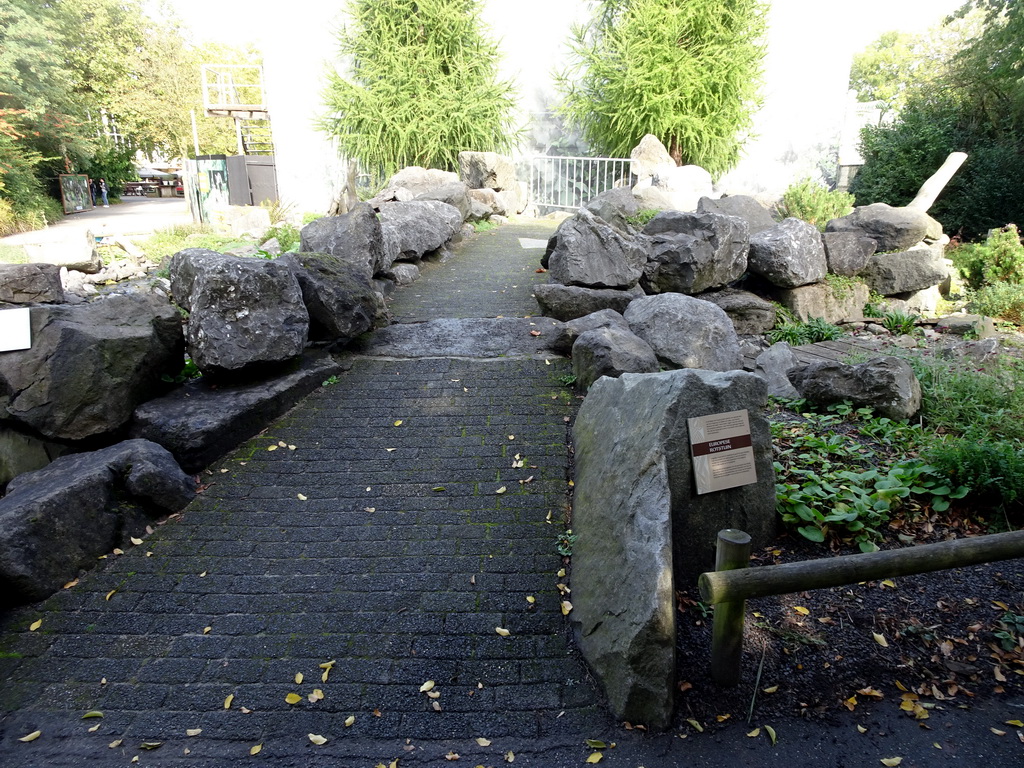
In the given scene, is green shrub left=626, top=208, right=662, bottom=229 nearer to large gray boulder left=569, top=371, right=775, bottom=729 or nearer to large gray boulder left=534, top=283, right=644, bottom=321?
large gray boulder left=534, top=283, right=644, bottom=321

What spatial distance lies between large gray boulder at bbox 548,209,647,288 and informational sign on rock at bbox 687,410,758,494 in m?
3.40

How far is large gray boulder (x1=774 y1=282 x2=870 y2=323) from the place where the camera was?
26.7 feet

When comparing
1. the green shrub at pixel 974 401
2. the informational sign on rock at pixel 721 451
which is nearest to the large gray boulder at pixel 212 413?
the informational sign on rock at pixel 721 451

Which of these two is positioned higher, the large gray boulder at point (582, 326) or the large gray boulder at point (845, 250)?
the large gray boulder at point (845, 250)

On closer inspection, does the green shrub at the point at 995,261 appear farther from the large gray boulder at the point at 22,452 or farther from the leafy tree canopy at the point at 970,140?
the large gray boulder at the point at 22,452

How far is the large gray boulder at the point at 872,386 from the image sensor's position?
4.57 m

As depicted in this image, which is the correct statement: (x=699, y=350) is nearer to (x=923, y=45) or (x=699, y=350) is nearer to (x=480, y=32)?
(x=480, y=32)

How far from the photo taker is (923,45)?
36.7 meters

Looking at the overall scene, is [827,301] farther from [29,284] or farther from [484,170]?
[29,284]

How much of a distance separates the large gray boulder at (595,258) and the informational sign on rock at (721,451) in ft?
11.2

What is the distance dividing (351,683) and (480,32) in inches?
648

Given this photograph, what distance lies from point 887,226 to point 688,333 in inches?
234

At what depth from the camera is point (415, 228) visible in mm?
8828

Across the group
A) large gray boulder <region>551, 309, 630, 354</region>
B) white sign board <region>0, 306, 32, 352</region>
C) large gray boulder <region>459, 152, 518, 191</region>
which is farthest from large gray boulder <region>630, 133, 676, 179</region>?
white sign board <region>0, 306, 32, 352</region>
